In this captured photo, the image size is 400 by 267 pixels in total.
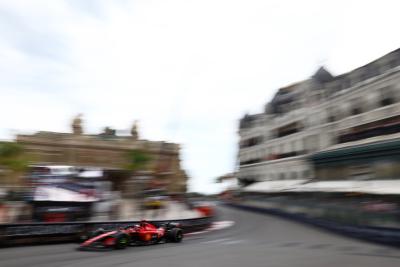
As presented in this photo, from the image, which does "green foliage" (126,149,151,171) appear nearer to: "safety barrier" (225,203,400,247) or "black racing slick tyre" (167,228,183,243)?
"safety barrier" (225,203,400,247)

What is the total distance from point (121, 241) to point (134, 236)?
1.03 metres

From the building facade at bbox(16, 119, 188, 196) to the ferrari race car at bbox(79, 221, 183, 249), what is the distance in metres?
16.6

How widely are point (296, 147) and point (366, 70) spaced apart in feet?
36.0

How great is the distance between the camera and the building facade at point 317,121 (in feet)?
87.0

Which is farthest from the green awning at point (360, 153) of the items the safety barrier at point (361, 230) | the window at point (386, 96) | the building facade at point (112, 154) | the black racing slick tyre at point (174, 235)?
the black racing slick tyre at point (174, 235)

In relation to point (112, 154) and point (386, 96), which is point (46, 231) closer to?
point (112, 154)

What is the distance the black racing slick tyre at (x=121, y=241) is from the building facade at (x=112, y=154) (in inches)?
728

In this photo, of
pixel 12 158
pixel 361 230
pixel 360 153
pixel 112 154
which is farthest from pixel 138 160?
pixel 361 230

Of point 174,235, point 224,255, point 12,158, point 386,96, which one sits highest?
point 386,96

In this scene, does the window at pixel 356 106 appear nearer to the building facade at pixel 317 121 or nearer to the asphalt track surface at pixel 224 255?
the building facade at pixel 317 121

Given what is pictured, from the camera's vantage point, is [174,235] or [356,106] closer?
[174,235]

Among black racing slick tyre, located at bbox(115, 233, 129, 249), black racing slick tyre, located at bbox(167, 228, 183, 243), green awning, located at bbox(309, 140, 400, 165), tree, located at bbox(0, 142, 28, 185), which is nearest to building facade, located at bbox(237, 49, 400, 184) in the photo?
green awning, located at bbox(309, 140, 400, 165)

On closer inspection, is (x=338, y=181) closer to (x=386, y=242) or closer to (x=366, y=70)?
(x=366, y=70)

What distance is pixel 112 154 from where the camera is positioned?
1350 inches
